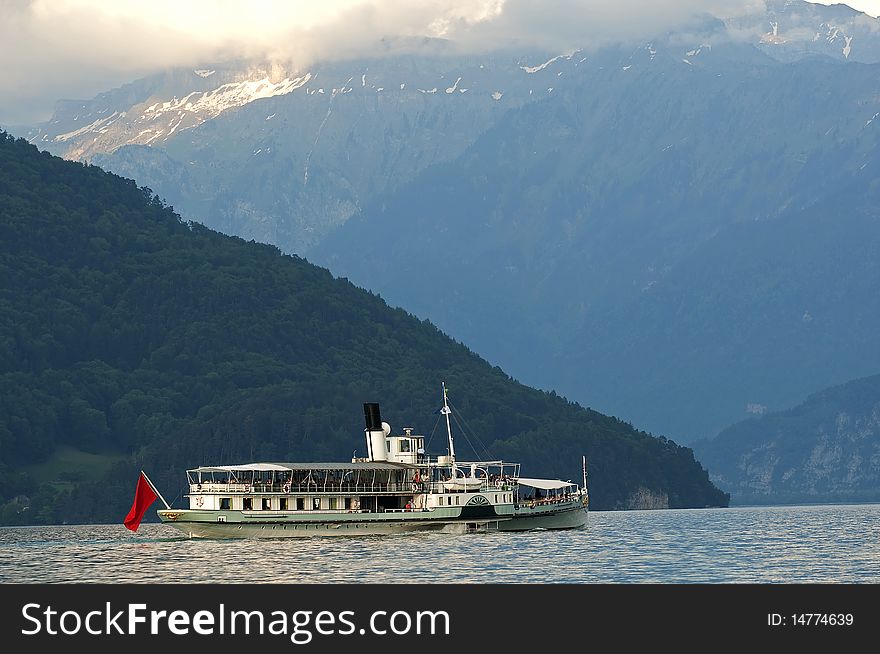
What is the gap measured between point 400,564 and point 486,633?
60.2 meters

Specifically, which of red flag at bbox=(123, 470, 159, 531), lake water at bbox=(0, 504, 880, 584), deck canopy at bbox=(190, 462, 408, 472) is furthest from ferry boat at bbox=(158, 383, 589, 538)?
red flag at bbox=(123, 470, 159, 531)

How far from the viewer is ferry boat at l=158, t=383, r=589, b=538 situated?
16988 cm

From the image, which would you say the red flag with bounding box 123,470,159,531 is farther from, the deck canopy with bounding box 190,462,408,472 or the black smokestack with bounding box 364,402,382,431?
the black smokestack with bounding box 364,402,382,431

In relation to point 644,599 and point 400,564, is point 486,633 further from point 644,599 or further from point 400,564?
Result: point 400,564

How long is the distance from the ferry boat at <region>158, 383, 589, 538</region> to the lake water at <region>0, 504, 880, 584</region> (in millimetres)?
2039

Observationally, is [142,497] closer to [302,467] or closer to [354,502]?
[302,467]

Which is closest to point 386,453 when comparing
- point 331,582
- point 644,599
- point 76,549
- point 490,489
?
point 490,489

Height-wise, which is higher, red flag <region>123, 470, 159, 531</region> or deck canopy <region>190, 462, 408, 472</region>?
deck canopy <region>190, 462, 408, 472</region>

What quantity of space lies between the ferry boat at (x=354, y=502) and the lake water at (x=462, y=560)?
2039 millimetres

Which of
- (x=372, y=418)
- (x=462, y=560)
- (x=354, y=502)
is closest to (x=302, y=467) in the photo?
(x=354, y=502)

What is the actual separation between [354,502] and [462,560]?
38013 millimetres

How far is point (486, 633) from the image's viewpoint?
7400cm

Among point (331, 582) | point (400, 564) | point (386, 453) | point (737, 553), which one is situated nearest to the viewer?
point (331, 582)

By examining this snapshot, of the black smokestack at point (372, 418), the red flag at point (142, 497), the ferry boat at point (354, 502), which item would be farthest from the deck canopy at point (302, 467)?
the black smokestack at point (372, 418)
